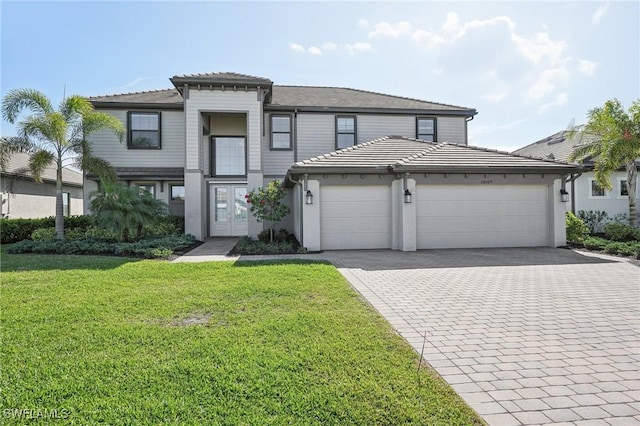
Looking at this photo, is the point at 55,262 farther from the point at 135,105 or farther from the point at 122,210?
the point at 135,105

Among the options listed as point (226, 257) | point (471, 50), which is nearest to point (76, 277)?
point (226, 257)

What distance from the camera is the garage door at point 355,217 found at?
37.0 ft

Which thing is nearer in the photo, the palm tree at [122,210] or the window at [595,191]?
the palm tree at [122,210]

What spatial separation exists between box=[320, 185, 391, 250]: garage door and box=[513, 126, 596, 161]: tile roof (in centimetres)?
1074

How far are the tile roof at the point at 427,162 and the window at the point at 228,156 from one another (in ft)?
19.9

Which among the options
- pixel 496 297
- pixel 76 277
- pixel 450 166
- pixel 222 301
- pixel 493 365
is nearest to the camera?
pixel 493 365

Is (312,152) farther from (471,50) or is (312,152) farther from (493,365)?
(493,365)

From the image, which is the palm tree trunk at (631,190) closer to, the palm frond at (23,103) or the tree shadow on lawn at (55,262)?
the tree shadow on lawn at (55,262)

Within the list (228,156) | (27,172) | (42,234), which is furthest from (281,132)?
(27,172)

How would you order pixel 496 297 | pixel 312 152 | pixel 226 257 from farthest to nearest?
1. pixel 312 152
2. pixel 226 257
3. pixel 496 297

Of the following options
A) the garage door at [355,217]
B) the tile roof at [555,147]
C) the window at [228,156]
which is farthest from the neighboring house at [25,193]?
the tile roof at [555,147]

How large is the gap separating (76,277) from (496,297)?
321 inches

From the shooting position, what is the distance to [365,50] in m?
12.1

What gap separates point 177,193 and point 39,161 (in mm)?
5255
